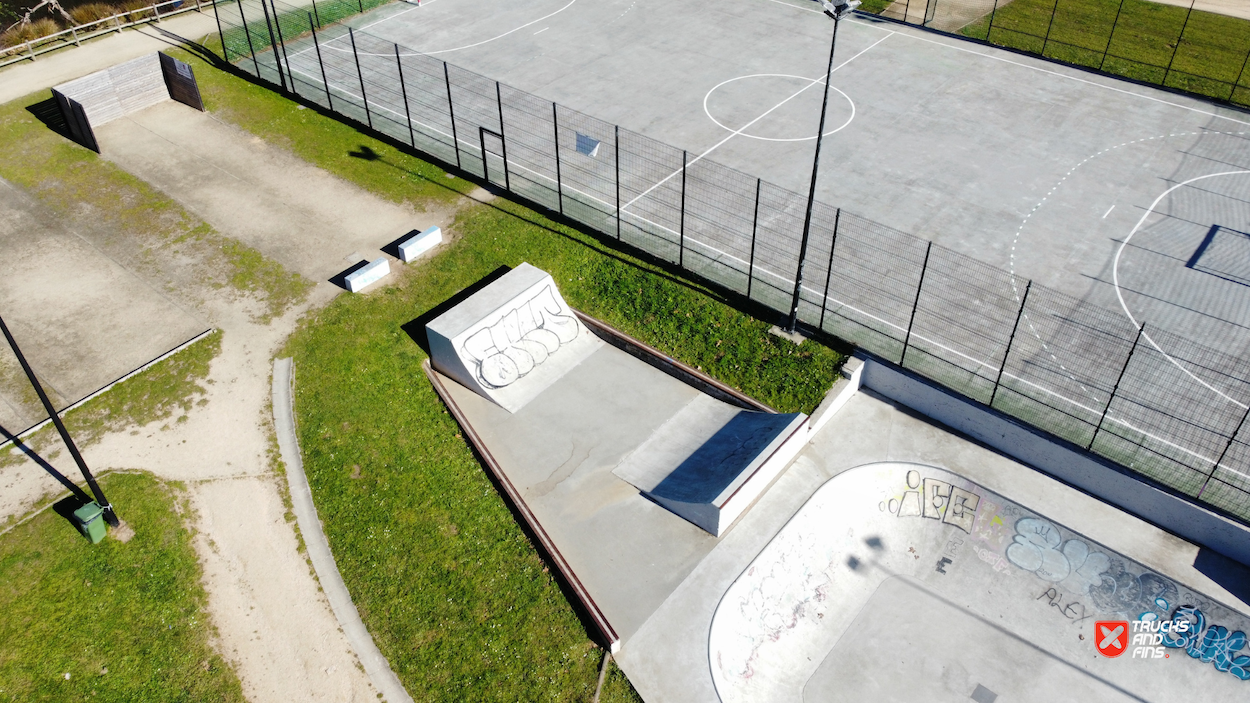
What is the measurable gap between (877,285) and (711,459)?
8.55m

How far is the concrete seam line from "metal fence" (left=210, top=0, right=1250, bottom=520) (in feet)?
36.8

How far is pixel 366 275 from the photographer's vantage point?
90.9 feet

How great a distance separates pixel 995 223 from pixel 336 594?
24111mm

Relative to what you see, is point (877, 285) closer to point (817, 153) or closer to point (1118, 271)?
point (817, 153)

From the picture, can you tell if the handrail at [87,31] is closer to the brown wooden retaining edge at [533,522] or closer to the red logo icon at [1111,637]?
the brown wooden retaining edge at [533,522]

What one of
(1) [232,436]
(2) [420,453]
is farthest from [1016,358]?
(1) [232,436]

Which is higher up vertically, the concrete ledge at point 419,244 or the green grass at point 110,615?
the concrete ledge at point 419,244

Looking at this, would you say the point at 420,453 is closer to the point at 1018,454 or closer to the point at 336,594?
the point at 336,594

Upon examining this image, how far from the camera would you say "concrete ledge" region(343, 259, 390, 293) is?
27.4m

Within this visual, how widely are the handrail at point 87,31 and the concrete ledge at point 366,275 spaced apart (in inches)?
1087

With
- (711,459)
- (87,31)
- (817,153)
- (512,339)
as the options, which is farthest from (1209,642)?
(87,31)

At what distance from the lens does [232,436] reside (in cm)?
2325

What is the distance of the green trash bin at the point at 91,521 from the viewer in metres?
20.2

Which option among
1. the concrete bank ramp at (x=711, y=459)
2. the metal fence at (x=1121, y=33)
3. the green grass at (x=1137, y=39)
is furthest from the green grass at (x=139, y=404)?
the green grass at (x=1137, y=39)
